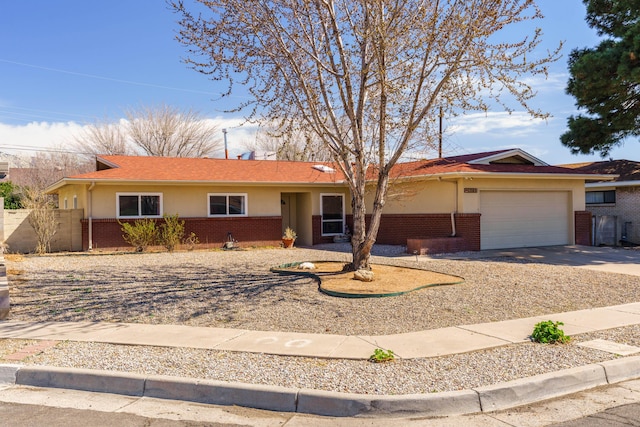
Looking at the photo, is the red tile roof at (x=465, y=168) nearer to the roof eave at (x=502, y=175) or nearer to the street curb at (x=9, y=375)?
the roof eave at (x=502, y=175)

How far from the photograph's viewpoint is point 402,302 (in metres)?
9.88

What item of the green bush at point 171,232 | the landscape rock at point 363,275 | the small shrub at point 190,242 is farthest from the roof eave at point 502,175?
the green bush at point 171,232

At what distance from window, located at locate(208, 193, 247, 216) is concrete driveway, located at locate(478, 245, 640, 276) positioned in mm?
9631

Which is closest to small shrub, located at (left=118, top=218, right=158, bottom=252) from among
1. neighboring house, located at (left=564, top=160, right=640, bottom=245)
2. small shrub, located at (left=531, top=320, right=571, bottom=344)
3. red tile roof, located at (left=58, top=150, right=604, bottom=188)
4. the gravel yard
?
red tile roof, located at (left=58, top=150, right=604, bottom=188)

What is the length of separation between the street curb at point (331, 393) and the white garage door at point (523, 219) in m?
13.1

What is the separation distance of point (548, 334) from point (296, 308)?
410 centimetres

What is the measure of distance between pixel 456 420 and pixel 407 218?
16.3 meters

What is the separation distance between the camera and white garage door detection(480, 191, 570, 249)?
19.6 metres

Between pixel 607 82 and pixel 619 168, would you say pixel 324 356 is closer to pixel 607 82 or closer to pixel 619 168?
pixel 607 82

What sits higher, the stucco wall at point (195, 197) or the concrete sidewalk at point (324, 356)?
the stucco wall at point (195, 197)

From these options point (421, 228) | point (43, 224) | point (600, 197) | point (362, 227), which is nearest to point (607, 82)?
point (600, 197)

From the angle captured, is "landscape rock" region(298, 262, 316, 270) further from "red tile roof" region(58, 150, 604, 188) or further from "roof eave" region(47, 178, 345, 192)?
"roof eave" region(47, 178, 345, 192)

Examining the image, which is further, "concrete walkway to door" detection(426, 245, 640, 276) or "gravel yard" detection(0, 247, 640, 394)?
"concrete walkway to door" detection(426, 245, 640, 276)

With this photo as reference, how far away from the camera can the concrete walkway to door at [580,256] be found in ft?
49.5
